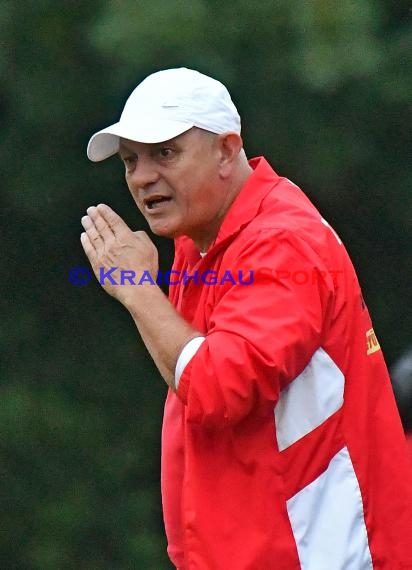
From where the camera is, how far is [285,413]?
2092 mm

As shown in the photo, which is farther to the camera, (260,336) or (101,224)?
(101,224)

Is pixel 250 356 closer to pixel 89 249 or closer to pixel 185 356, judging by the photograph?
pixel 185 356

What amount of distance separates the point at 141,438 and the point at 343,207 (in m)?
0.95

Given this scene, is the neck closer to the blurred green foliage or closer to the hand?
the hand

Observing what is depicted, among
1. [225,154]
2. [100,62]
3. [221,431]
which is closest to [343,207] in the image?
[100,62]

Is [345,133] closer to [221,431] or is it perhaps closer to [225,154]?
[225,154]

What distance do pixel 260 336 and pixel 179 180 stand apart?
0.41 m

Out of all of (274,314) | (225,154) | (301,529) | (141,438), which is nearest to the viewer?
(274,314)

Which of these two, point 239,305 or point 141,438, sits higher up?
point 239,305

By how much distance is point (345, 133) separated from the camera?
10.2 feet

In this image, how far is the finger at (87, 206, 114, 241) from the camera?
2232 millimetres

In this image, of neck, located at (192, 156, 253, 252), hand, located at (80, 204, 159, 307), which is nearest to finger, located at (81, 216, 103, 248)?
hand, located at (80, 204, 159, 307)

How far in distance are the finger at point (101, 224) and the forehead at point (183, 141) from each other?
0.14 metres

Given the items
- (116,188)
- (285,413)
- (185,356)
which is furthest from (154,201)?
(116,188)
